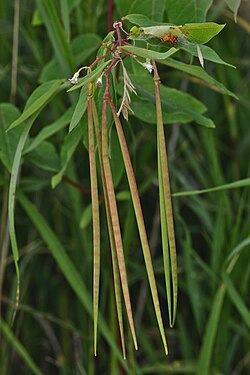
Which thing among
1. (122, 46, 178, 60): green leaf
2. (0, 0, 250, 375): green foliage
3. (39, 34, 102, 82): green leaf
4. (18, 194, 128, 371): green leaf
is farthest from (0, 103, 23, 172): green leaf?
(122, 46, 178, 60): green leaf

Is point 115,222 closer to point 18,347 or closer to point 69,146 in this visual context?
point 69,146

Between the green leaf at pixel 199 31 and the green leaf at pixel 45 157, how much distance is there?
1.54 ft

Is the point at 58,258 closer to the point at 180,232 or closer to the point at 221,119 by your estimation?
the point at 180,232

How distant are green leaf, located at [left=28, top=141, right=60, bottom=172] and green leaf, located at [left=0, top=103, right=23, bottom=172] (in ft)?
0.33

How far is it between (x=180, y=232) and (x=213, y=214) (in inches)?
3.5

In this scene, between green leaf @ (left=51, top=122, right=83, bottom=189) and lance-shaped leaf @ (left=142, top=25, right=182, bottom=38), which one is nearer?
lance-shaped leaf @ (left=142, top=25, right=182, bottom=38)

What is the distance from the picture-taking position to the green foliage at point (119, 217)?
3.79 feet

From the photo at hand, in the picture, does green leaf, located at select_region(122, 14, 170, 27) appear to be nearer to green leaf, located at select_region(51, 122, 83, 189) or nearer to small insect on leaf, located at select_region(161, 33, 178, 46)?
small insect on leaf, located at select_region(161, 33, 178, 46)

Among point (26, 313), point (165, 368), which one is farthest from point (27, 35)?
point (165, 368)

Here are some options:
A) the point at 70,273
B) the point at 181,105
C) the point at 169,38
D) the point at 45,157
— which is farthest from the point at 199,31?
the point at 70,273

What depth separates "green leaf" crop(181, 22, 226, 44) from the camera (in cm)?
68

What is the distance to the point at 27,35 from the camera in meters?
1.43

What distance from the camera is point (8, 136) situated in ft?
3.31

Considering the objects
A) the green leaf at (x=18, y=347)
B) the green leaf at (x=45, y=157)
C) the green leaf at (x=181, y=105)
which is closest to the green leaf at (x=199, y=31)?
the green leaf at (x=181, y=105)
